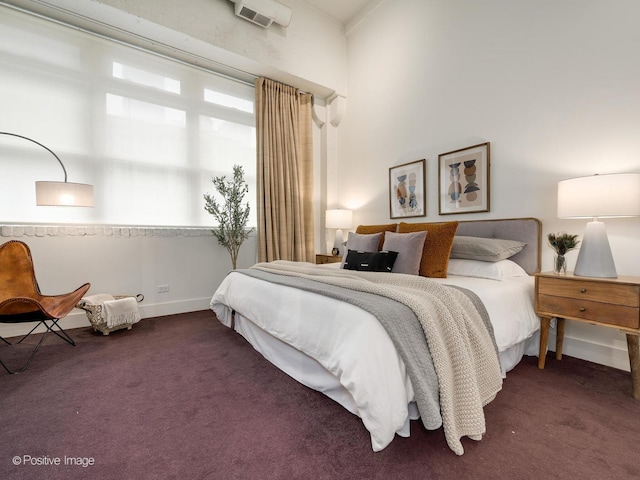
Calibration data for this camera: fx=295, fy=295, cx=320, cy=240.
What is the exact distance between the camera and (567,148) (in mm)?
2266

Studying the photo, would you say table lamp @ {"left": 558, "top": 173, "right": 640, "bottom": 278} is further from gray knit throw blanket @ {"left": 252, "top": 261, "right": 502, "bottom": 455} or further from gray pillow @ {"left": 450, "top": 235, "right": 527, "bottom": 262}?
gray knit throw blanket @ {"left": 252, "top": 261, "right": 502, "bottom": 455}

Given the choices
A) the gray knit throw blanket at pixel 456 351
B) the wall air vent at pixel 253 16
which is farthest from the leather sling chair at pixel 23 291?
the wall air vent at pixel 253 16

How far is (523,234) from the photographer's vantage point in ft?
8.09

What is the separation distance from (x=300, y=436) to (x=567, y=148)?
8.90 feet

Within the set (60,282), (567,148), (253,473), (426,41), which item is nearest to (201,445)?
→ (253,473)

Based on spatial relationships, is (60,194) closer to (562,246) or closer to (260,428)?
(260,428)

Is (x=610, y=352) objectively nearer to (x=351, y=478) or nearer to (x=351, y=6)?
(x=351, y=478)

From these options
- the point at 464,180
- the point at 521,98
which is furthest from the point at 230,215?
the point at 521,98

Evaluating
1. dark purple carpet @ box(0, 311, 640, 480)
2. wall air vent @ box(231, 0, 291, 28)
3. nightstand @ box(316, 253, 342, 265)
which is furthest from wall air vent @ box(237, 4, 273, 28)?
dark purple carpet @ box(0, 311, 640, 480)

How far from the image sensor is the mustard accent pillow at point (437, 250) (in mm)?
2340

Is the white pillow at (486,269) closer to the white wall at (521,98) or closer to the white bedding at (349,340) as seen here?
the white bedding at (349,340)

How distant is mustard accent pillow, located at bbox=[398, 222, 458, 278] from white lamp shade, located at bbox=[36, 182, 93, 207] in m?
3.00

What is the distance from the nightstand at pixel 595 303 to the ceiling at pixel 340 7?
4.10 m

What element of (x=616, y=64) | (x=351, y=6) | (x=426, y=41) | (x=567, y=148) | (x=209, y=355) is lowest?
(x=209, y=355)
